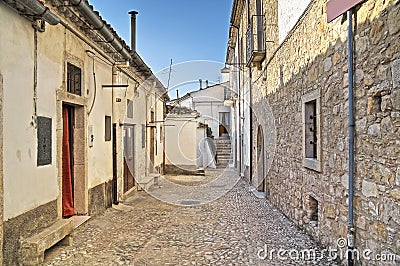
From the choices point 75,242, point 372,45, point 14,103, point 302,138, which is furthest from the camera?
point 302,138

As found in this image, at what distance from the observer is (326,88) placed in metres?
4.96

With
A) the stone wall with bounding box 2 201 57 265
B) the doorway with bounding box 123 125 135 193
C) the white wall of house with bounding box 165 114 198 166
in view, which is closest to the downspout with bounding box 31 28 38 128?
the stone wall with bounding box 2 201 57 265

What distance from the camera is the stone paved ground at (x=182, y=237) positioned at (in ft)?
15.9

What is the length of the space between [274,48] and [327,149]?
4.48m

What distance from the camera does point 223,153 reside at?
80.7 ft

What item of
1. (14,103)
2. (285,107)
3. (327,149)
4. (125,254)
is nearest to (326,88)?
(327,149)

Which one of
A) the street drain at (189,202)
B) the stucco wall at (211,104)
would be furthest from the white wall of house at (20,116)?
the stucco wall at (211,104)

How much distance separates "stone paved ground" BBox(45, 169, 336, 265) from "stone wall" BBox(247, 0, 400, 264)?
535 millimetres

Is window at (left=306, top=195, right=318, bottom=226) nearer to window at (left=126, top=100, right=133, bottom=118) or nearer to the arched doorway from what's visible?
the arched doorway

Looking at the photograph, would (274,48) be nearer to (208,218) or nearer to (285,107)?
(285,107)

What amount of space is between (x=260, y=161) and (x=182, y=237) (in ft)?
18.0

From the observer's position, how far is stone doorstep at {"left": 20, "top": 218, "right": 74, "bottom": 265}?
165 inches

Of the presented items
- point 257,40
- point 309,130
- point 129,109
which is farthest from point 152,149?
point 309,130

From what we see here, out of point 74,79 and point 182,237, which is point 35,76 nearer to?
point 74,79
